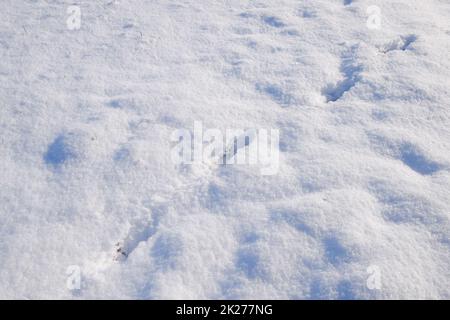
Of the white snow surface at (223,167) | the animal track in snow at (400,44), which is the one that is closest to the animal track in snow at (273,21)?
the white snow surface at (223,167)

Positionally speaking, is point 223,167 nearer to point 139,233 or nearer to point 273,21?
point 139,233

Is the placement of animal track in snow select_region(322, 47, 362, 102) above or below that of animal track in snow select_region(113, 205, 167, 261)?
above

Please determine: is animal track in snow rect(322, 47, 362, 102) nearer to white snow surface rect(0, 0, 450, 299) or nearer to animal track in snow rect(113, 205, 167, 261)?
white snow surface rect(0, 0, 450, 299)

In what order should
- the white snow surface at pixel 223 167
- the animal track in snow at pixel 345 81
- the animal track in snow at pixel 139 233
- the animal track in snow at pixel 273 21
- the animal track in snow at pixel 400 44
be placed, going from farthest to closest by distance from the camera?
the animal track in snow at pixel 273 21
the animal track in snow at pixel 400 44
the animal track in snow at pixel 345 81
the animal track in snow at pixel 139 233
the white snow surface at pixel 223 167

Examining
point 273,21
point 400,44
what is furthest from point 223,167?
point 400,44

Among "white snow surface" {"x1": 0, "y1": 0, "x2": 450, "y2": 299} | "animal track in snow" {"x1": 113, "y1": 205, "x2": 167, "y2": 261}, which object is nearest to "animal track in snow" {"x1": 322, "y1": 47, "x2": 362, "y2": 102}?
"white snow surface" {"x1": 0, "y1": 0, "x2": 450, "y2": 299}

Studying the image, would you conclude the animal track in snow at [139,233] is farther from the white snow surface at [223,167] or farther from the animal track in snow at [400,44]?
the animal track in snow at [400,44]

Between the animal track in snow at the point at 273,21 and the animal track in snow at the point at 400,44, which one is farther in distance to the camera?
the animal track in snow at the point at 273,21
